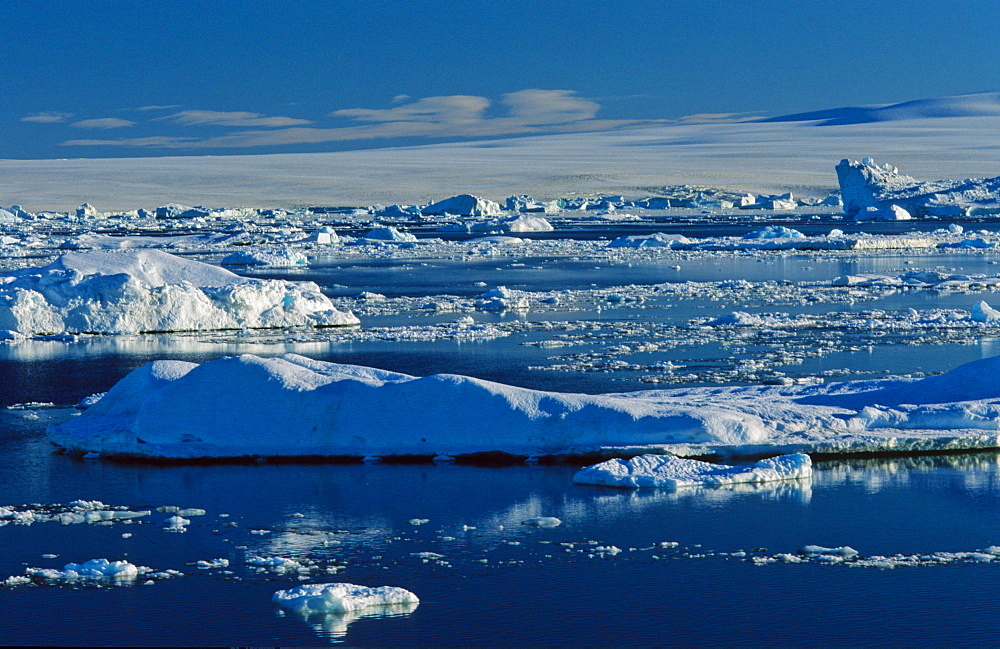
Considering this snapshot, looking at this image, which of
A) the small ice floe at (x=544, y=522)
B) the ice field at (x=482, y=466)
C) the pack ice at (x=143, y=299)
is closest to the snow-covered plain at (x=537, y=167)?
the pack ice at (x=143, y=299)

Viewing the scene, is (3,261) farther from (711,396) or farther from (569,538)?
(569,538)

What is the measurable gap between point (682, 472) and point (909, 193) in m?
42.6

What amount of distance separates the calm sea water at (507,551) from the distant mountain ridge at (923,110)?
98.0 meters

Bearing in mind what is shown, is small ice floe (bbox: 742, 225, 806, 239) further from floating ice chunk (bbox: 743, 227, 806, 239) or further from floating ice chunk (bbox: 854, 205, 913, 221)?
floating ice chunk (bbox: 854, 205, 913, 221)

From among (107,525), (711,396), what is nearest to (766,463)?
(711,396)

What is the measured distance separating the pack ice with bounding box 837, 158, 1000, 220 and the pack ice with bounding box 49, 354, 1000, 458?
130 feet

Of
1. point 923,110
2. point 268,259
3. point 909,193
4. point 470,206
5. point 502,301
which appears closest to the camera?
point 502,301

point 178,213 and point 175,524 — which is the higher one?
point 178,213

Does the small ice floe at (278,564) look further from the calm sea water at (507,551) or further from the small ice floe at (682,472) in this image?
the small ice floe at (682,472)

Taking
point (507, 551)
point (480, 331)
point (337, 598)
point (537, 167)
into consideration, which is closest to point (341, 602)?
point (337, 598)

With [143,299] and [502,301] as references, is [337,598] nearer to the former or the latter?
[143,299]

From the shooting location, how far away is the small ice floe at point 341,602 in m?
5.82

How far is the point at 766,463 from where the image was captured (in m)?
8.39

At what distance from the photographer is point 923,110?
4117 inches
